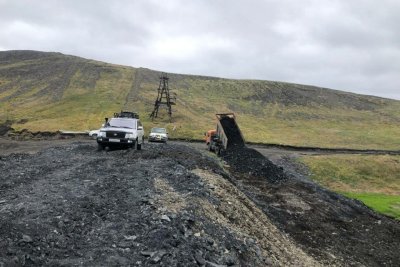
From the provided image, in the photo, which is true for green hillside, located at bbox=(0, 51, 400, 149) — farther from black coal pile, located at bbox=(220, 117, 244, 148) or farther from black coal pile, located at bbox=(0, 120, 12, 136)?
black coal pile, located at bbox=(220, 117, 244, 148)

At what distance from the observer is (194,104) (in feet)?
276

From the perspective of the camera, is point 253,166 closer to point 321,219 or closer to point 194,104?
point 321,219

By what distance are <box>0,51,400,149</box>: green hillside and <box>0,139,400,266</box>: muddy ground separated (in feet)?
114

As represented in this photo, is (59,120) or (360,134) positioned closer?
(59,120)

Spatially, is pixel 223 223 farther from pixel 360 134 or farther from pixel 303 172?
pixel 360 134

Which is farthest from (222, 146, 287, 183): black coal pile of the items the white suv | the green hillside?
the green hillside

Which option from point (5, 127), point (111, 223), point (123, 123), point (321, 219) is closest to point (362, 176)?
point (321, 219)

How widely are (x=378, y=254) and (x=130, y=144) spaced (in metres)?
13.6

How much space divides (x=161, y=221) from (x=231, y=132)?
2874cm

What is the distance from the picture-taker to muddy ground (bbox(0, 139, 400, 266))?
9523mm

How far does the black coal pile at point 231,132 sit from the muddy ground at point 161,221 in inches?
512

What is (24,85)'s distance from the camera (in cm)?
9019

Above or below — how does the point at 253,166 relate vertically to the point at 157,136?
above

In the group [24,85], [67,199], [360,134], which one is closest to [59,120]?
[24,85]
